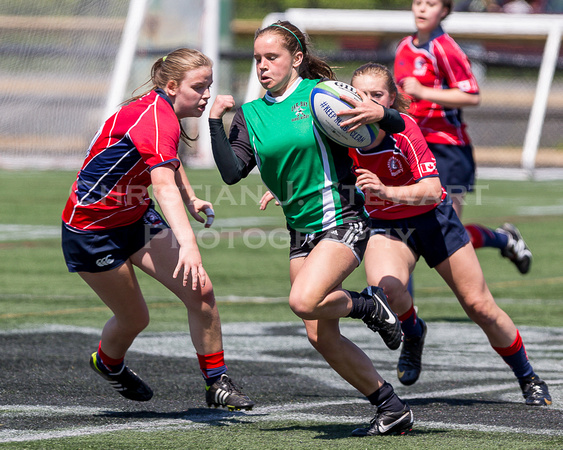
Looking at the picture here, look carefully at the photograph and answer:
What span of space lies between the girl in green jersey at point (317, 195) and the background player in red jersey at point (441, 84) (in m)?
2.40

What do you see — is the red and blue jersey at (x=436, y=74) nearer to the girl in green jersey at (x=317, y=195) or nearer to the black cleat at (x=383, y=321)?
the girl in green jersey at (x=317, y=195)

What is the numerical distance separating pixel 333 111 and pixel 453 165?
2.81m

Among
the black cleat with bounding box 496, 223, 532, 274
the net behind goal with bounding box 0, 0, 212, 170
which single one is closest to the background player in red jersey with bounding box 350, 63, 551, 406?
the black cleat with bounding box 496, 223, 532, 274

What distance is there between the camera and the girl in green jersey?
475cm

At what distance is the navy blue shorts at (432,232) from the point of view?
5648 millimetres

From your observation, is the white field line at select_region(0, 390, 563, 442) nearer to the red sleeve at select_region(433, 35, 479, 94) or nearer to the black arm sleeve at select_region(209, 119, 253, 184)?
the black arm sleeve at select_region(209, 119, 253, 184)

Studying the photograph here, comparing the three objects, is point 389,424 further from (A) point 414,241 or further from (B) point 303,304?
(A) point 414,241

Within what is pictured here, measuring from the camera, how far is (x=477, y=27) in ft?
81.8

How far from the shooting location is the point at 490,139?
27.1 m

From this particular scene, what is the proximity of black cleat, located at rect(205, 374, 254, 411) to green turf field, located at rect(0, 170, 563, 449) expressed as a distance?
0.32 ft

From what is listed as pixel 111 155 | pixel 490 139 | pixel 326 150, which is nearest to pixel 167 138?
pixel 111 155

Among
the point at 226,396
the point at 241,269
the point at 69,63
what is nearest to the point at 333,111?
the point at 226,396

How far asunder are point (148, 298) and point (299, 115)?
465 cm

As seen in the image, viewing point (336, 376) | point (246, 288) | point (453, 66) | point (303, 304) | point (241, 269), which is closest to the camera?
point (303, 304)
